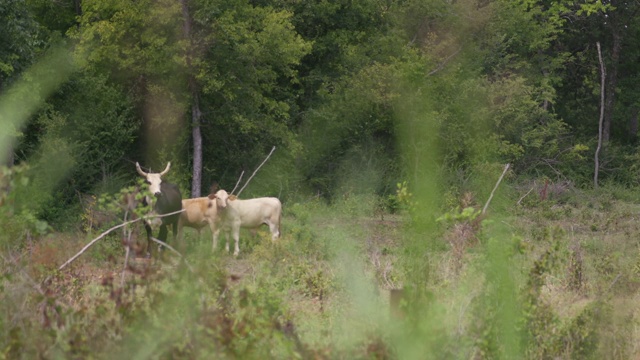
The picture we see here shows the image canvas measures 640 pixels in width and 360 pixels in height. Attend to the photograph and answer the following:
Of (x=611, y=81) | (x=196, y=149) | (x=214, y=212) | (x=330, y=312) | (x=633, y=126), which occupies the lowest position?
(x=633, y=126)

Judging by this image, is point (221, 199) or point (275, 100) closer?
point (221, 199)

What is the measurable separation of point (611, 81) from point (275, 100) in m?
16.3

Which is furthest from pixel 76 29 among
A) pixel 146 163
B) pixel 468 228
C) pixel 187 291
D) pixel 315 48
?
pixel 187 291

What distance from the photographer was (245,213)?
1864 centimetres

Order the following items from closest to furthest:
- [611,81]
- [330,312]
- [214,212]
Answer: [330,312], [214,212], [611,81]

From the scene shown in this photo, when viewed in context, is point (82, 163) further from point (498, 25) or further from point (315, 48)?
point (498, 25)

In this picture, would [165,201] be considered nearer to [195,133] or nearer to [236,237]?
[236,237]

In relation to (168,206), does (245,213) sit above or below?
below

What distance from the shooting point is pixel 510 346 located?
724cm

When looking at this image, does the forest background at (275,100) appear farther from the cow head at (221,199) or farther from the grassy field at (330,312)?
the grassy field at (330,312)

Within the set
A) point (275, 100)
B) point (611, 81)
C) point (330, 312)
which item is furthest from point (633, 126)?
point (330, 312)

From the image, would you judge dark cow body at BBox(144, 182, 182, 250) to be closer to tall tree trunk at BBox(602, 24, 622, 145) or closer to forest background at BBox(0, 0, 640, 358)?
forest background at BBox(0, 0, 640, 358)

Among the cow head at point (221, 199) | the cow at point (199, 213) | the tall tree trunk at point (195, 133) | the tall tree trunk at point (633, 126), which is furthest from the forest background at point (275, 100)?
the tall tree trunk at point (633, 126)

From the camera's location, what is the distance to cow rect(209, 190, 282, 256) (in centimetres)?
1812
